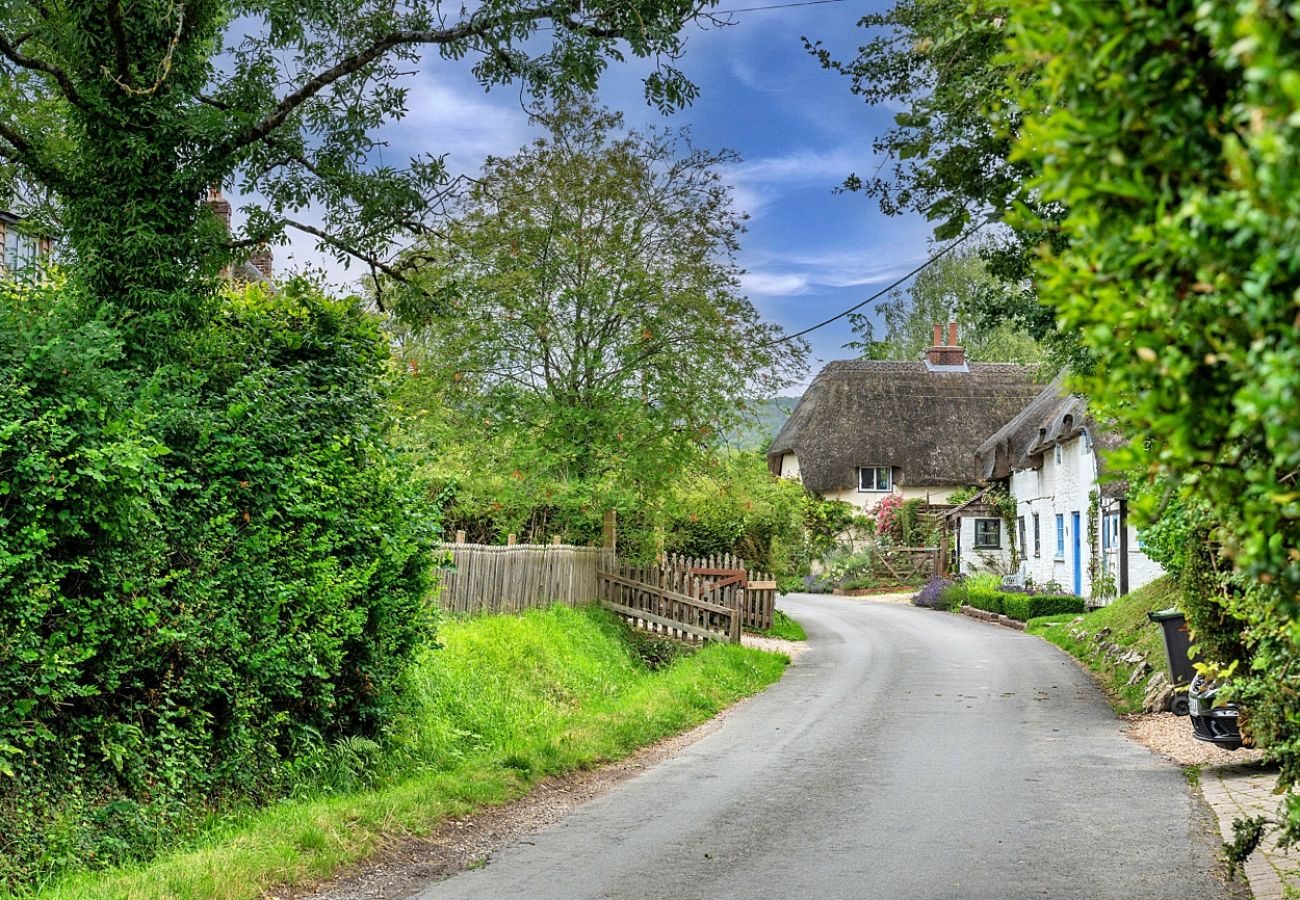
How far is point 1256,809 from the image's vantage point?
876cm

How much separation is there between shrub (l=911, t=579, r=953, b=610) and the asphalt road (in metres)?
20.1

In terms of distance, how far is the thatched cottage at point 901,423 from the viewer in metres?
51.2

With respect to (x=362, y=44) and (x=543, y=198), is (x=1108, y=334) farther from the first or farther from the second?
(x=543, y=198)

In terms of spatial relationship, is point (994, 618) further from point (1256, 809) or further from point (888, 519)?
point (1256, 809)

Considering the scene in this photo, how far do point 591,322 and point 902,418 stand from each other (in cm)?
3404

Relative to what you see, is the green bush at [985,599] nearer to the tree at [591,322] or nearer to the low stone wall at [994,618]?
the low stone wall at [994,618]

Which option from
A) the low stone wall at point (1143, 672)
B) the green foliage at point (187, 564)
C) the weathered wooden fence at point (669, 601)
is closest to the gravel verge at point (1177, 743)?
the low stone wall at point (1143, 672)

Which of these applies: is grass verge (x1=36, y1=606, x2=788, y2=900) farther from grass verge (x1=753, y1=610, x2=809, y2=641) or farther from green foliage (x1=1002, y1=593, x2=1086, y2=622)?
green foliage (x1=1002, y1=593, x2=1086, y2=622)

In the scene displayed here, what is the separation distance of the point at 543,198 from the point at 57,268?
36.8ft

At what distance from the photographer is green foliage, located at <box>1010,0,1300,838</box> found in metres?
2.25

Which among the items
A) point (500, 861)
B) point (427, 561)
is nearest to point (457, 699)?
point (427, 561)

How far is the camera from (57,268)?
10188mm

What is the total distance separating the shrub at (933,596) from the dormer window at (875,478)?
43.4 ft

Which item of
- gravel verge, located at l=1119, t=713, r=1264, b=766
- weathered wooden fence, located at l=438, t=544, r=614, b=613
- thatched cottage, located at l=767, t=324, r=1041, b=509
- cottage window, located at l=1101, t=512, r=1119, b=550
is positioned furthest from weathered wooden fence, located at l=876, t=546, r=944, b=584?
gravel verge, located at l=1119, t=713, r=1264, b=766
